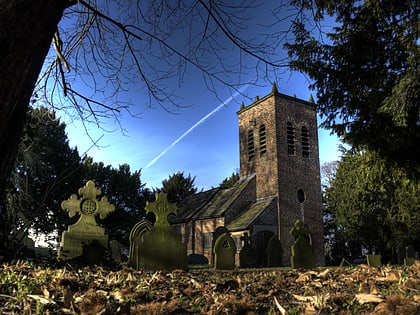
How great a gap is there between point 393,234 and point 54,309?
80.2 ft

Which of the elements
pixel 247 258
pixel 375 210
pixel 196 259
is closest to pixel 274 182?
pixel 375 210

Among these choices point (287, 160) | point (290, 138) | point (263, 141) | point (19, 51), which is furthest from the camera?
point (263, 141)

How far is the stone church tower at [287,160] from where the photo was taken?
26.5m

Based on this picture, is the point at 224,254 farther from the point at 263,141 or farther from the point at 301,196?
the point at 263,141

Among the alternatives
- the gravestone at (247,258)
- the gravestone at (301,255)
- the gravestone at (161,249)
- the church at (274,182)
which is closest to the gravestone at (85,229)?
the gravestone at (161,249)

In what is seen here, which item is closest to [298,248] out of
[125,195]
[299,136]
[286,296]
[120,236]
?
[286,296]

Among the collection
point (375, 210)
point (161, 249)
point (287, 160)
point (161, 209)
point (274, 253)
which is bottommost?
point (274, 253)

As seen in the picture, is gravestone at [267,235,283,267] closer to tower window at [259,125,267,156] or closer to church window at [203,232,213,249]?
church window at [203,232,213,249]

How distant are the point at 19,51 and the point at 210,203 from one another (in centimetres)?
2947

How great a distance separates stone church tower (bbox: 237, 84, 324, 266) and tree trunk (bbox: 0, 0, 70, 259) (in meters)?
24.4

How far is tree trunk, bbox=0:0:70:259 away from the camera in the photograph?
2332 millimetres

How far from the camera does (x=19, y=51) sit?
7.84 feet

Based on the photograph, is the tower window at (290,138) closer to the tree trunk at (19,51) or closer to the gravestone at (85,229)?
the gravestone at (85,229)

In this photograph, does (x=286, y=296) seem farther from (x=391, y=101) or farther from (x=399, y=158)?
(x=399, y=158)
